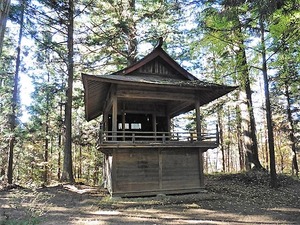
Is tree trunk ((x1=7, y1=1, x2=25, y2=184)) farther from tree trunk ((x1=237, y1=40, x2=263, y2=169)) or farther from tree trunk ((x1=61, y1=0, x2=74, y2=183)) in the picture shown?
tree trunk ((x1=237, y1=40, x2=263, y2=169))

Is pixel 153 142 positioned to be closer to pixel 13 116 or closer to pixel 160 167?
pixel 160 167

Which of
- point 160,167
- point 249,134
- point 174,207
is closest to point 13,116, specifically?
point 160,167

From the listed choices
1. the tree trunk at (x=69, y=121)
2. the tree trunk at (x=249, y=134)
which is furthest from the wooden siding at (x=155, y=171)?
the tree trunk at (x=69, y=121)

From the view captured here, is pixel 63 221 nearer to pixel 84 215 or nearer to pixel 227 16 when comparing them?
pixel 84 215

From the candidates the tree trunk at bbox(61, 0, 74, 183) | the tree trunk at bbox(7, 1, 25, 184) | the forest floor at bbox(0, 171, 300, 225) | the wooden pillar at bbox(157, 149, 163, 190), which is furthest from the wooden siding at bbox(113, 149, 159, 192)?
the tree trunk at bbox(7, 1, 25, 184)

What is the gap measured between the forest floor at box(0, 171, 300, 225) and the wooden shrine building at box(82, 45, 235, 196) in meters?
0.67

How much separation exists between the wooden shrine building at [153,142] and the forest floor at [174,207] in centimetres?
67

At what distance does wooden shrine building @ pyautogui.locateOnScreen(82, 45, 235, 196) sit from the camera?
38.5 feet

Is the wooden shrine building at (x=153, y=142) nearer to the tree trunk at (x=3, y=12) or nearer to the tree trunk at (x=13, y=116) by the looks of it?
the tree trunk at (x=13, y=116)

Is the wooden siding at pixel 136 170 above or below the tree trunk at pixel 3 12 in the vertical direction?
below

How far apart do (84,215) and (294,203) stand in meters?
8.41

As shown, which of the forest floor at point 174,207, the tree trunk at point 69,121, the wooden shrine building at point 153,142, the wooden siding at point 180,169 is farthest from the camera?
the tree trunk at point 69,121

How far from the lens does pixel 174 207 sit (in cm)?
1034

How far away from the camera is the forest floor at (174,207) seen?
8.17 meters
